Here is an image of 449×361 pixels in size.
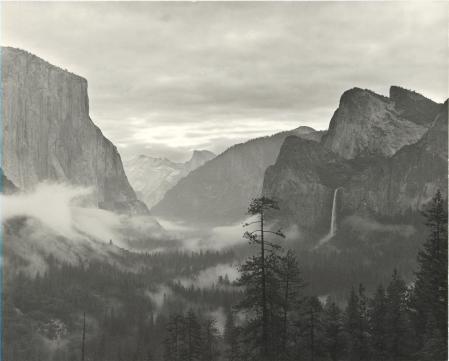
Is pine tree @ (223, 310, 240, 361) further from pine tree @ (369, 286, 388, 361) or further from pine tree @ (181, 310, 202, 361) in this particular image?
pine tree @ (369, 286, 388, 361)

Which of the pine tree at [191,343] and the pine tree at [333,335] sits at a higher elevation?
the pine tree at [333,335]

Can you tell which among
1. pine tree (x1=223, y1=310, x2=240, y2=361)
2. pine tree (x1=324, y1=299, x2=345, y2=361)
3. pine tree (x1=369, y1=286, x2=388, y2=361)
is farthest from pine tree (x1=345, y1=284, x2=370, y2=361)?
pine tree (x1=223, y1=310, x2=240, y2=361)

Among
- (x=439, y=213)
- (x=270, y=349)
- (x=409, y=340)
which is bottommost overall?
(x=409, y=340)

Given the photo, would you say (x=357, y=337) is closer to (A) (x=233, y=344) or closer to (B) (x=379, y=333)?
(B) (x=379, y=333)

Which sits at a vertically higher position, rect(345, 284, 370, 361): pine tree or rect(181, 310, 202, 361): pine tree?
rect(345, 284, 370, 361): pine tree

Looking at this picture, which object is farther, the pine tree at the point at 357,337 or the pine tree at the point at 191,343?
the pine tree at the point at 191,343

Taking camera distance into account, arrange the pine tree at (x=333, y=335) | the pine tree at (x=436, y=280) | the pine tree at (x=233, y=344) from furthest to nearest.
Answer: the pine tree at (x=333, y=335) < the pine tree at (x=436, y=280) < the pine tree at (x=233, y=344)

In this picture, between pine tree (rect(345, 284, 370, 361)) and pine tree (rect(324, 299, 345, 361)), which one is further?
pine tree (rect(345, 284, 370, 361))

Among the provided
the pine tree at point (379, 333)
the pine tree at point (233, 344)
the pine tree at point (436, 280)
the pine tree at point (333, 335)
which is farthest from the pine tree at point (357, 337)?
the pine tree at point (233, 344)

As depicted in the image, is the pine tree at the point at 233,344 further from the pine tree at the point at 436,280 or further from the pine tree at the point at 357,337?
the pine tree at the point at 436,280

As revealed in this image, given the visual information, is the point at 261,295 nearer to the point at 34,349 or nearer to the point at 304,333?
the point at 304,333

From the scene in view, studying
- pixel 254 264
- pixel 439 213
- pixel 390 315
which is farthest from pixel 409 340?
pixel 254 264
